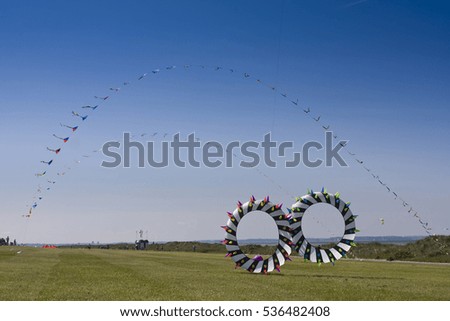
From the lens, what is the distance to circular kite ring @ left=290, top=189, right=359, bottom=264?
35844 mm

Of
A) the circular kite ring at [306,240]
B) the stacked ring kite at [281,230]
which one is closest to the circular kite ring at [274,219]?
the stacked ring kite at [281,230]

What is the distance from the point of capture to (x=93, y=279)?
96.4ft

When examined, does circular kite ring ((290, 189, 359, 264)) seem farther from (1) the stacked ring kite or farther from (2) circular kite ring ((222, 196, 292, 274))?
(2) circular kite ring ((222, 196, 292, 274))

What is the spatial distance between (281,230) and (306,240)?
6.63ft

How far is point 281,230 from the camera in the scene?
115 ft

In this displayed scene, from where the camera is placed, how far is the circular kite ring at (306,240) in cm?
3584

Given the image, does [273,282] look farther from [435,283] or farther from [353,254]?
[353,254]

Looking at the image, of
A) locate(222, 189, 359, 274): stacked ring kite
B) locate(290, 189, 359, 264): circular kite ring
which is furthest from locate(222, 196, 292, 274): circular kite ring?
locate(290, 189, 359, 264): circular kite ring

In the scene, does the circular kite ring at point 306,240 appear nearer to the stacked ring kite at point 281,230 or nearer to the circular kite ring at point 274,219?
Result: the stacked ring kite at point 281,230

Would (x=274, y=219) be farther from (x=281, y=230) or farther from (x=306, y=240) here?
(x=306, y=240)

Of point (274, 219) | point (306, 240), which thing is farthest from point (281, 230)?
point (306, 240)
